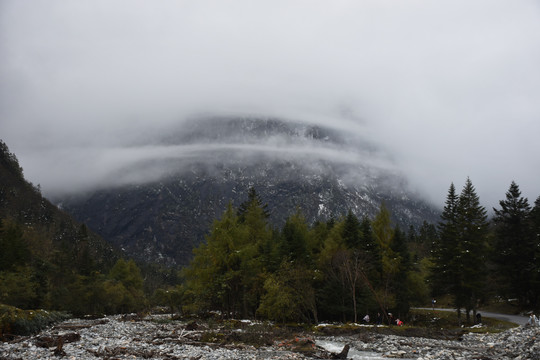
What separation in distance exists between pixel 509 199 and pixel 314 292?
3427 centimetres

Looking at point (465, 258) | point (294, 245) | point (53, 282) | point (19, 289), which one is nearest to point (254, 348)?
point (294, 245)

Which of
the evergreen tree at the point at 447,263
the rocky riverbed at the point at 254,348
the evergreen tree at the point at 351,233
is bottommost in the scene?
the rocky riverbed at the point at 254,348

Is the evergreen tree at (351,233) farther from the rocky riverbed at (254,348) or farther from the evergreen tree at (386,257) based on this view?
the rocky riverbed at (254,348)

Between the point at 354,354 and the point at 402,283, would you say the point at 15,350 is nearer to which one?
the point at 354,354

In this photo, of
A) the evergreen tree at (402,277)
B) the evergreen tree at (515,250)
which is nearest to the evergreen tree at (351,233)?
the evergreen tree at (402,277)

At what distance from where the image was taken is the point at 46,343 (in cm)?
2612

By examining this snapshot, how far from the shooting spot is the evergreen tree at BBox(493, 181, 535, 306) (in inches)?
2117

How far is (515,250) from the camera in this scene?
181 feet

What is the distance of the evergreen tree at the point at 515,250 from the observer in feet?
176

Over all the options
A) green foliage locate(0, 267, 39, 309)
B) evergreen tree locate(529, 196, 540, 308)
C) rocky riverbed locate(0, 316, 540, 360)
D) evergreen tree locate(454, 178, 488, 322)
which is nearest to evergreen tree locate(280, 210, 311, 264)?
rocky riverbed locate(0, 316, 540, 360)

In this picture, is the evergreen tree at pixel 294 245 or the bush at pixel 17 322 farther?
the evergreen tree at pixel 294 245

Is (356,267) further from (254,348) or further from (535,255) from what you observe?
(535,255)

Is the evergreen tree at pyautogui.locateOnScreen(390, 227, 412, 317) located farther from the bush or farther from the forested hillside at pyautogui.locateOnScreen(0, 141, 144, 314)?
the forested hillside at pyautogui.locateOnScreen(0, 141, 144, 314)

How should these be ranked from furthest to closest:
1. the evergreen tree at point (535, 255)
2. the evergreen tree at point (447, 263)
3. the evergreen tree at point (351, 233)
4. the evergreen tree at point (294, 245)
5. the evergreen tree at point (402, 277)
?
the evergreen tree at point (351, 233)
the evergreen tree at point (402, 277)
the evergreen tree at point (294, 245)
the evergreen tree at point (447, 263)
the evergreen tree at point (535, 255)
